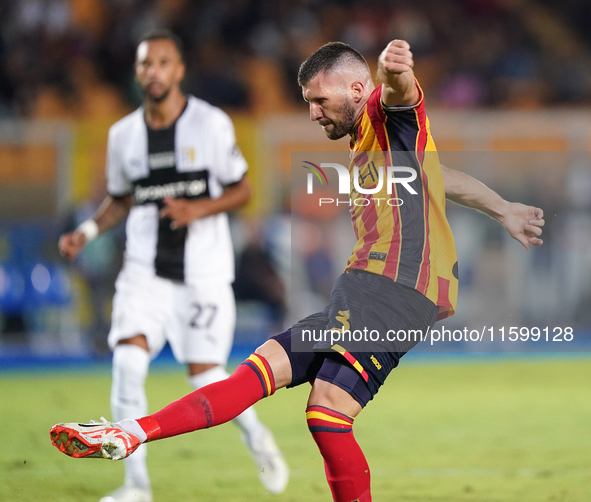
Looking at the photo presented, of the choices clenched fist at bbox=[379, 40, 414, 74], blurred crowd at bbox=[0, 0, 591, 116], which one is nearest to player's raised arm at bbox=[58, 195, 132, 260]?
clenched fist at bbox=[379, 40, 414, 74]

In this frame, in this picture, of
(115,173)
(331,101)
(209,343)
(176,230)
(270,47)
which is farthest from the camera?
(270,47)

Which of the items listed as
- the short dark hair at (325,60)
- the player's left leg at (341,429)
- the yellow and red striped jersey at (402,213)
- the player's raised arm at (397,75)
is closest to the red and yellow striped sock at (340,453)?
the player's left leg at (341,429)

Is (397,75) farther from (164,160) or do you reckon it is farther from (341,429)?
(164,160)

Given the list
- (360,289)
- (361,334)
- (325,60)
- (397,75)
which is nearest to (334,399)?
(361,334)

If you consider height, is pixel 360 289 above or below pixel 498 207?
below

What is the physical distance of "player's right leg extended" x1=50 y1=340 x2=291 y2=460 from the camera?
10.4ft

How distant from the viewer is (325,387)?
3.59m

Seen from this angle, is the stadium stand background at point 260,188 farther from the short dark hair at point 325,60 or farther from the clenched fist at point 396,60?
the clenched fist at point 396,60

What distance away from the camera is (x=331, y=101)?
3682 mm

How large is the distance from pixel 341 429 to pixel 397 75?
4.61 feet

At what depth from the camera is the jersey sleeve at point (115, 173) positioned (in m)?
5.63

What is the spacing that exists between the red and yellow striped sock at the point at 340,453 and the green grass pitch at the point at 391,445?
1203mm

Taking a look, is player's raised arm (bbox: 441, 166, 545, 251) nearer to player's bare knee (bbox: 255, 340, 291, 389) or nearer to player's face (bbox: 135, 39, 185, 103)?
player's bare knee (bbox: 255, 340, 291, 389)

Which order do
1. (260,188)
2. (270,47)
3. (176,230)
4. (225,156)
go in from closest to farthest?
(176,230)
(225,156)
(260,188)
(270,47)
